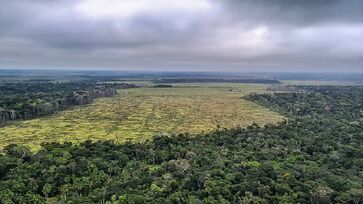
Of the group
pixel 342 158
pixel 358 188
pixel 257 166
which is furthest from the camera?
pixel 342 158

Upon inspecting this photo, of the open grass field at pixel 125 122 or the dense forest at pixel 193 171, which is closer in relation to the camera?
the dense forest at pixel 193 171

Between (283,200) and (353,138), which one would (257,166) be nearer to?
(283,200)

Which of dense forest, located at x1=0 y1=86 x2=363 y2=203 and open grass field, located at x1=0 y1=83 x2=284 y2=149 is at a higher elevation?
dense forest, located at x1=0 y1=86 x2=363 y2=203

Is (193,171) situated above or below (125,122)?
above

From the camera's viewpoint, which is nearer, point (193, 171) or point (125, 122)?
point (193, 171)

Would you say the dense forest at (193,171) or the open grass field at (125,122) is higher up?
the dense forest at (193,171)

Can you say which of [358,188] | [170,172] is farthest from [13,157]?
[358,188]

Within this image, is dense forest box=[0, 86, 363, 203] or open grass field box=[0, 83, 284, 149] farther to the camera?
open grass field box=[0, 83, 284, 149]

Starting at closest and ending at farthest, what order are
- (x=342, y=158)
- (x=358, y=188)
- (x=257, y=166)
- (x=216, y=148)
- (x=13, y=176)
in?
(x=358, y=188) → (x=13, y=176) → (x=257, y=166) → (x=342, y=158) → (x=216, y=148)
